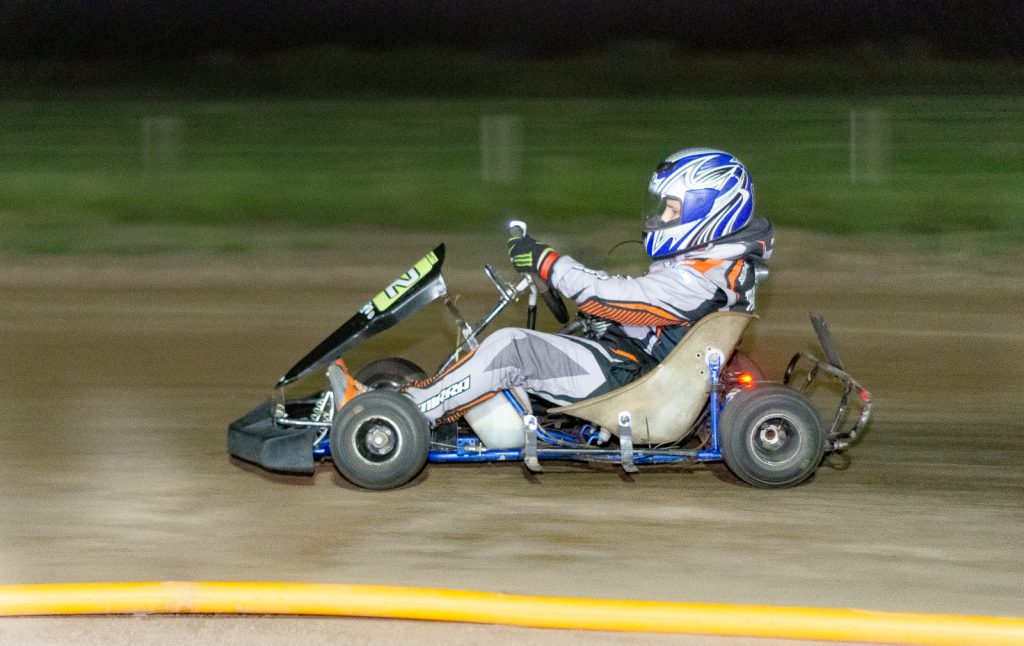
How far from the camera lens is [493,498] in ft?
16.8

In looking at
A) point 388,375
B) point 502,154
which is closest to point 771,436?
point 388,375

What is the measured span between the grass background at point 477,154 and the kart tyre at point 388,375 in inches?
216

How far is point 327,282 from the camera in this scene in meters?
9.77

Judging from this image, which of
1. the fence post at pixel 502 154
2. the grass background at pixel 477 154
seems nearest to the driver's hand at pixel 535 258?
the grass background at pixel 477 154

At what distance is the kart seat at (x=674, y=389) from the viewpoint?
4.99 metres

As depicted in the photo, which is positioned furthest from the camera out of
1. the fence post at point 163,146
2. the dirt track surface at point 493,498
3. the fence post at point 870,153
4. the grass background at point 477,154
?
the fence post at point 163,146

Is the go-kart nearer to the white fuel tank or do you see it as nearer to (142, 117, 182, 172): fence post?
the white fuel tank

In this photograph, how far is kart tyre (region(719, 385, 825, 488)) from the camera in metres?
4.98

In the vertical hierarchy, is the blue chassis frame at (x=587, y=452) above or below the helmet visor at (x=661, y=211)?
below

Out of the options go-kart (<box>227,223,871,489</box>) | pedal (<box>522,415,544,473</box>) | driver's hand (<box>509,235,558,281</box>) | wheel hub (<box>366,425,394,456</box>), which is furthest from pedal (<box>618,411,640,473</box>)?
wheel hub (<box>366,425,394,456</box>)

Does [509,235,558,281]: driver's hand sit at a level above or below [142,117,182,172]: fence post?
below

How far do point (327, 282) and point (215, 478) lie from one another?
4461 mm

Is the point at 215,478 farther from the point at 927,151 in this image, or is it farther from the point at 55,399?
the point at 927,151

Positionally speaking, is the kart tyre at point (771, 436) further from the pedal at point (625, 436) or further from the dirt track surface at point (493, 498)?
the pedal at point (625, 436)
